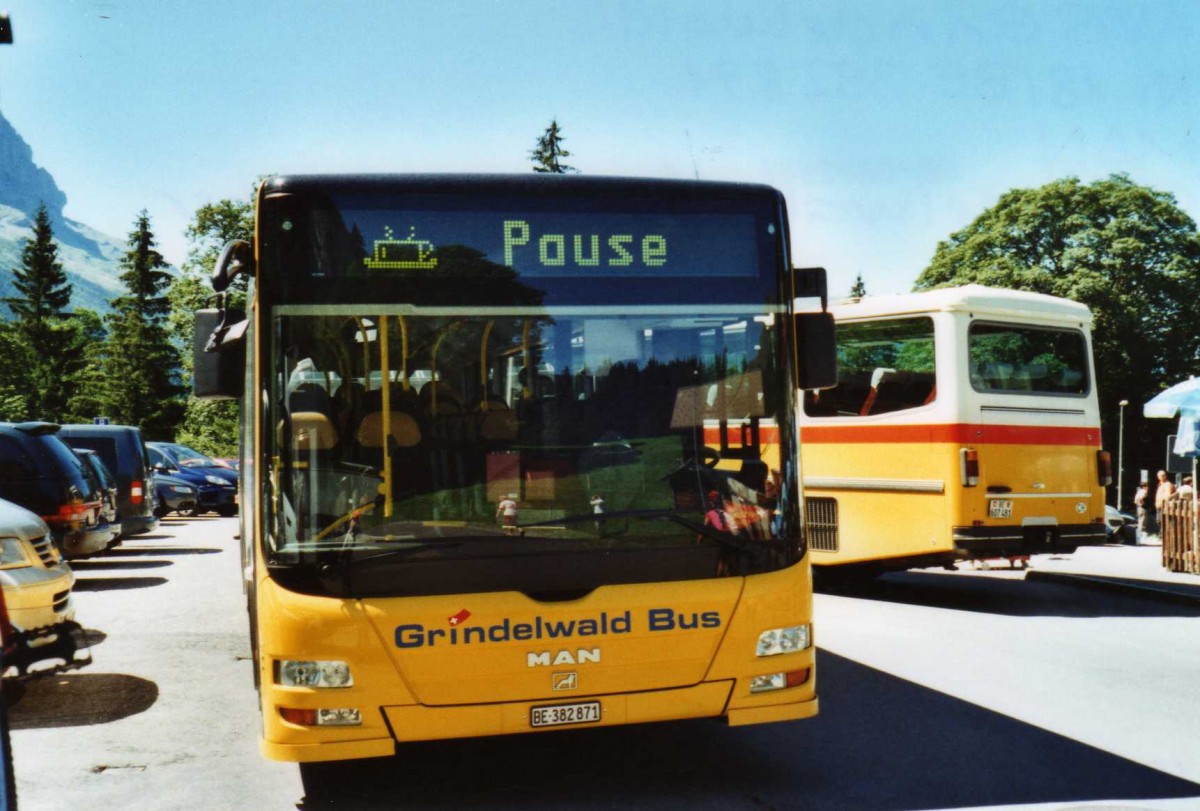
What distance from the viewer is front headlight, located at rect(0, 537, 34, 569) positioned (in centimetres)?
836

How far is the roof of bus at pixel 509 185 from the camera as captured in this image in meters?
5.61

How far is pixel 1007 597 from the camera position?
46.8ft

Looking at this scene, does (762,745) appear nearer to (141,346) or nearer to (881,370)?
(881,370)

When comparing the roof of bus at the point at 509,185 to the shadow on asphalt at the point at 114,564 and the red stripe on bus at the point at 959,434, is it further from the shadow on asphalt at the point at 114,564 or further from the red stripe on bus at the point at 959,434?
the shadow on asphalt at the point at 114,564

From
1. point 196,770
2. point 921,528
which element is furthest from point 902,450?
point 196,770

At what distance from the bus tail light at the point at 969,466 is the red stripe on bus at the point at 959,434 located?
0.11m

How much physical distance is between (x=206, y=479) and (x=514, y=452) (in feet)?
90.6

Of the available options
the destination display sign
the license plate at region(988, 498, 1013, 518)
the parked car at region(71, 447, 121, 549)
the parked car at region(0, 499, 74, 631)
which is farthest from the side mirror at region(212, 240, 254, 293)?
the parked car at region(71, 447, 121, 549)

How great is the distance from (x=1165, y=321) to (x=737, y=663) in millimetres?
47327

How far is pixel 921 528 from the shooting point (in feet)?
41.9

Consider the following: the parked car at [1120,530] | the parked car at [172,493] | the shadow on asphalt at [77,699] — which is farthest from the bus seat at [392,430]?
the parked car at [1120,530]

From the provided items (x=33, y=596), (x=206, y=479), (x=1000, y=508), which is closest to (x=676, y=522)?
(x=33, y=596)

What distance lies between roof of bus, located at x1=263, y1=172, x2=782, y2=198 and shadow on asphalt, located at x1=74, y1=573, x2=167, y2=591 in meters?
10.9

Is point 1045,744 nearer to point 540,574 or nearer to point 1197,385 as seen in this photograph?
point 540,574
